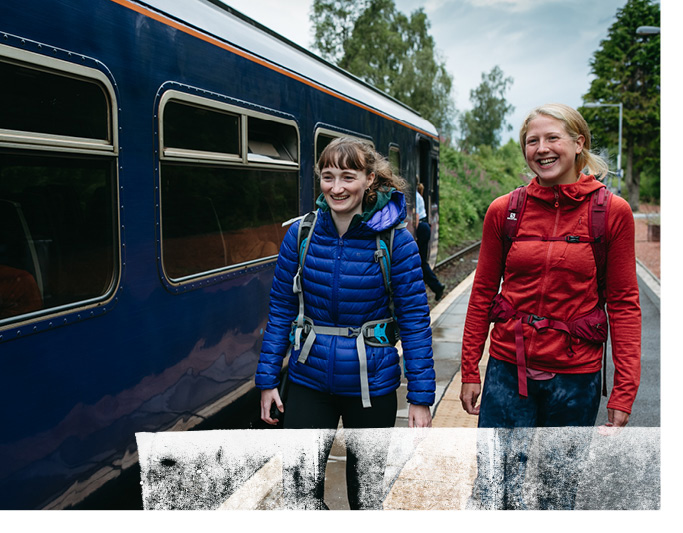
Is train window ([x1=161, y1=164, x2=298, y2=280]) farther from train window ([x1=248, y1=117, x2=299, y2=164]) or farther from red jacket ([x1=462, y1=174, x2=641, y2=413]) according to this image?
red jacket ([x1=462, y1=174, x2=641, y2=413])

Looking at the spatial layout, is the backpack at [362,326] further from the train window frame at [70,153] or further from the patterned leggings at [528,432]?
the train window frame at [70,153]

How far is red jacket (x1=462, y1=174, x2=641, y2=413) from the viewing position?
2604 mm

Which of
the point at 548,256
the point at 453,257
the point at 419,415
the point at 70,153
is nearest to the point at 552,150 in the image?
the point at 548,256

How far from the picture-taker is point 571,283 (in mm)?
2631

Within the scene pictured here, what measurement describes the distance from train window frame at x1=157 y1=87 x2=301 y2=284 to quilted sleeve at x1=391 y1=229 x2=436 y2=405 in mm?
1310

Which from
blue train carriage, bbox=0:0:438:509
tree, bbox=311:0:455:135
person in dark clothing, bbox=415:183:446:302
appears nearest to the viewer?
blue train carriage, bbox=0:0:438:509

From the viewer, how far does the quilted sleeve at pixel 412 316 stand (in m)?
2.84

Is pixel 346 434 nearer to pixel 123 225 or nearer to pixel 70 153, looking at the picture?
pixel 123 225

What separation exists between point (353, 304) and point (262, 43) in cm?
268

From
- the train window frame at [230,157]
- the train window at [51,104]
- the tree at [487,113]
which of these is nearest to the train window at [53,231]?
the train window at [51,104]

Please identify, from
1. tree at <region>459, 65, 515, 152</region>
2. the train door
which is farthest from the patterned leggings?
tree at <region>459, 65, 515, 152</region>

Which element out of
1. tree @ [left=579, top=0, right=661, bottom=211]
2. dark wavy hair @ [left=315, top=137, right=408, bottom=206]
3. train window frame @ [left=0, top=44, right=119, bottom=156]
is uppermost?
tree @ [left=579, top=0, right=661, bottom=211]

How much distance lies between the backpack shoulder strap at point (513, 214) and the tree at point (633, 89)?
45.9m

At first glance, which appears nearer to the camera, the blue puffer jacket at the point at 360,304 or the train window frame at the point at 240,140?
the blue puffer jacket at the point at 360,304
